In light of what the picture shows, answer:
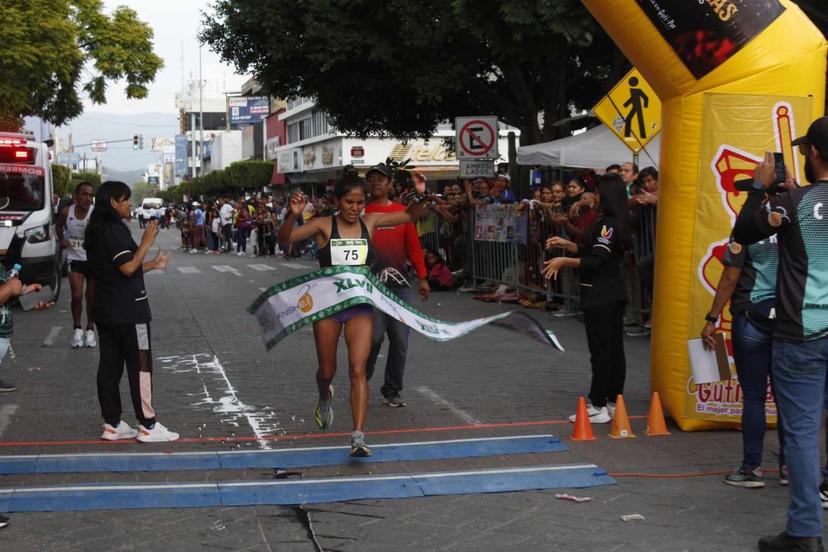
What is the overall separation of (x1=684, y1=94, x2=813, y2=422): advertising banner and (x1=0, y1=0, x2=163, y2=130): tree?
22.4 metres

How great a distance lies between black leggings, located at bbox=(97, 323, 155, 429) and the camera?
7828 millimetres

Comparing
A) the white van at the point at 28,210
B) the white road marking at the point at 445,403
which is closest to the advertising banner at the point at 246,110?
the white van at the point at 28,210

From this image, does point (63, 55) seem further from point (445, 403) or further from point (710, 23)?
point (710, 23)

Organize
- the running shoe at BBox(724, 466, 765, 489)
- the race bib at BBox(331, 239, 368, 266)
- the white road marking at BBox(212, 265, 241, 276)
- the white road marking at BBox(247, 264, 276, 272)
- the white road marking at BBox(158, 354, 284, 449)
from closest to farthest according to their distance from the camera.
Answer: the running shoe at BBox(724, 466, 765, 489) → the race bib at BBox(331, 239, 368, 266) → the white road marking at BBox(158, 354, 284, 449) → the white road marking at BBox(212, 265, 241, 276) → the white road marking at BBox(247, 264, 276, 272)

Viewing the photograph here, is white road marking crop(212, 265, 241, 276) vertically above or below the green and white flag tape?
below

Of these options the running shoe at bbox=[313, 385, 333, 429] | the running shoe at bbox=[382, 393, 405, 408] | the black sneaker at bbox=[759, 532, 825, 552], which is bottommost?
the running shoe at bbox=[382, 393, 405, 408]

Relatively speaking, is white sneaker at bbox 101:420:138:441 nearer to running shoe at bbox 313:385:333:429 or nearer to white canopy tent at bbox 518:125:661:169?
running shoe at bbox 313:385:333:429

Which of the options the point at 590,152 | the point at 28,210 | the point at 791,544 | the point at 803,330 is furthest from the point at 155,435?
the point at 590,152

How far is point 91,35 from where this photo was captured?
30.9 meters

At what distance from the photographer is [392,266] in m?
9.00

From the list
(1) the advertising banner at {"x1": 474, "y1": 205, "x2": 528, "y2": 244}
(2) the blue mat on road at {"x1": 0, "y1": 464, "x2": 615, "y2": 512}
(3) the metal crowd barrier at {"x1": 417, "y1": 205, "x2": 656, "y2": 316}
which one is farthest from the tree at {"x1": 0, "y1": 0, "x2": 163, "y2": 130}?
(2) the blue mat on road at {"x1": 0, "y1": 464, "x2": 615, "y2": 512}

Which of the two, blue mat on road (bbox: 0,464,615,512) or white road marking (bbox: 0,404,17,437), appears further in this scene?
white road marking (bbox: 0,404,17,437)

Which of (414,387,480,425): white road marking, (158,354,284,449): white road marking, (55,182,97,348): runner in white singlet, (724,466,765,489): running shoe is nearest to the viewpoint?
(724,466,765,489): running shoe

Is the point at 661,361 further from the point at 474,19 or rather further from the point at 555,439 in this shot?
the point at 474,19
